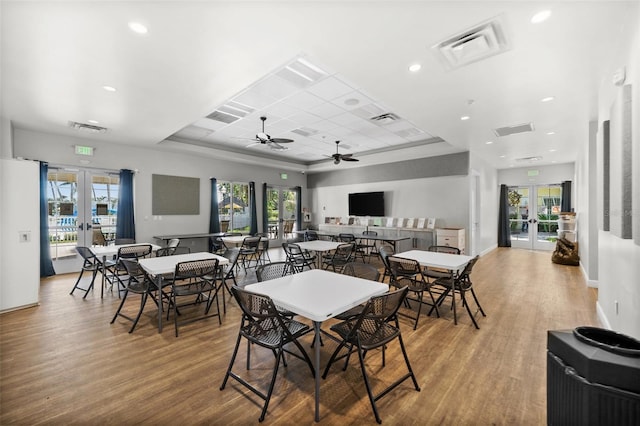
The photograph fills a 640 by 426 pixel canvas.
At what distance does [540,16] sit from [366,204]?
7.26 metres

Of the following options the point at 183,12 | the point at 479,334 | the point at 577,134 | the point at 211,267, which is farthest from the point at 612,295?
the point at 183,12

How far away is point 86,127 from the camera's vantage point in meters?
5.27

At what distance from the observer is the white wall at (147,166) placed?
5.74 meters

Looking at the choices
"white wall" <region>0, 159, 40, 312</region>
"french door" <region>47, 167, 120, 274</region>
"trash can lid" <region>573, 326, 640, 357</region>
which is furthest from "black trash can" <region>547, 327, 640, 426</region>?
"french door" <region>47, 167, 120, 274</region>

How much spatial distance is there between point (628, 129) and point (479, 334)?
2.35 meters

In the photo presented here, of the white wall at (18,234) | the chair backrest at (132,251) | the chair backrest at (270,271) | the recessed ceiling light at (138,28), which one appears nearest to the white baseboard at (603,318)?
the chair backrest at (270,271)

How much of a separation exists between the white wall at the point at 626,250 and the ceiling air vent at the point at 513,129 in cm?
168

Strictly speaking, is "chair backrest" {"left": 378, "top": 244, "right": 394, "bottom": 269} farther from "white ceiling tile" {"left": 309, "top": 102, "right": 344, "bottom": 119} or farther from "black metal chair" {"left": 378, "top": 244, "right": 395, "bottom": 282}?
"white ceiling tile" {"left": 309, "top": 102, "right": 344, "bottom": 119}

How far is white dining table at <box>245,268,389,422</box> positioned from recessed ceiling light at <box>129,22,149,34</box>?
2.54m

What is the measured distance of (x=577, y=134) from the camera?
18.6 feet

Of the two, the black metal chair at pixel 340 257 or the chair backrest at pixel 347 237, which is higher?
the chair backrest at pixel 347 237

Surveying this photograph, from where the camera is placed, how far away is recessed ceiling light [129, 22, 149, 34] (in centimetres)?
245

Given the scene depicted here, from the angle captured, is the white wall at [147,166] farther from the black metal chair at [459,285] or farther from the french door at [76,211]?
the black metal chair at [459,285]

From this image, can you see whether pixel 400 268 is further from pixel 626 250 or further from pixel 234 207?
pixel 234 207
